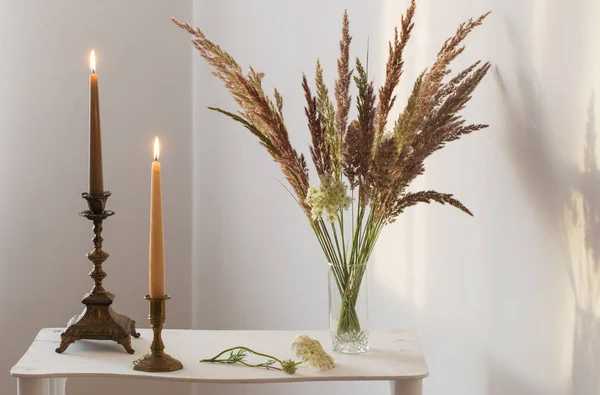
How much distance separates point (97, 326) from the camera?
1581 millimetres

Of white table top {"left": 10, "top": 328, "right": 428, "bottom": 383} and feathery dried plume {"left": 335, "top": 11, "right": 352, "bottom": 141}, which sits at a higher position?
feathery dried plume {"left": 335, "top": 11, "right": 352, "bottom": 141}

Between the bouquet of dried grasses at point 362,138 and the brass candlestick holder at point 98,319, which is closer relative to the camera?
the bouquet of dried grasses at point 362,138

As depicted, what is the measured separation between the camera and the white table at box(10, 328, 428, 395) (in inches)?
55.7

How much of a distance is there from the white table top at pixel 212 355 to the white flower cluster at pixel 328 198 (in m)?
0.26

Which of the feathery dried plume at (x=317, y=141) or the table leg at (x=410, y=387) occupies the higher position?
the feathery dried plume at (x=317, y=141)

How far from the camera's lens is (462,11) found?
1665mm

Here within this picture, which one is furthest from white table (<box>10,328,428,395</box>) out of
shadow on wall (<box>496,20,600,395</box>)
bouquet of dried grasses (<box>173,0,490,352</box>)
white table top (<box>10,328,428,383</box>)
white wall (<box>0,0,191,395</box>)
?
white wall (<box>0,0,191,395</box>)

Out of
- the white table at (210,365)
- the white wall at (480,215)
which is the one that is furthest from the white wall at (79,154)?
the white table at (210,365)

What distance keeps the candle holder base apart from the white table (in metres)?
0.02

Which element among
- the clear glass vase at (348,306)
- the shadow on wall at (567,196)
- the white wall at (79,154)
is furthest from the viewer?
the white wall at (79,154)

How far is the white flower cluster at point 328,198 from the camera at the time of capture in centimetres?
142

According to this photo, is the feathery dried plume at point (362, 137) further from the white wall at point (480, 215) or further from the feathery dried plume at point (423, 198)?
the white wall at point (480, 215)

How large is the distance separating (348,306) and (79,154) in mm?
1164

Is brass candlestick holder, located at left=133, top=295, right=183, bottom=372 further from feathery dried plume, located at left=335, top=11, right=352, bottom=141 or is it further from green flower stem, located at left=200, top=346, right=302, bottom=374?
feathery dried plume, located at left=335, top=11, right=352, bottom=141
